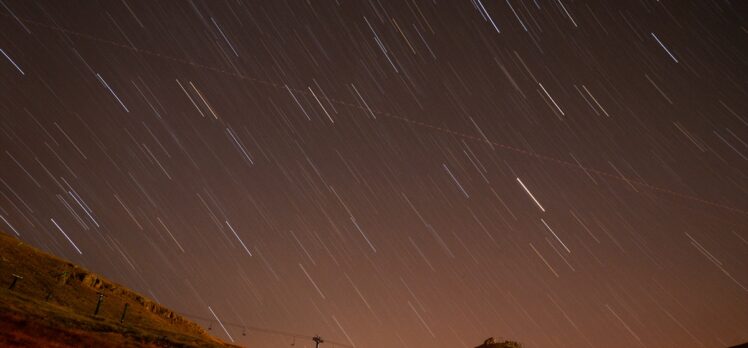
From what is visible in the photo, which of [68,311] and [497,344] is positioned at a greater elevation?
[68,311]

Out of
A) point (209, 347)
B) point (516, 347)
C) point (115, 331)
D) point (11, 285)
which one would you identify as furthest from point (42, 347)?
point (516, 347)

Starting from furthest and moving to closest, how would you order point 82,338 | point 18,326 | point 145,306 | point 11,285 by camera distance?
point 145,306
point 11,285
point 82,338
point 18,326

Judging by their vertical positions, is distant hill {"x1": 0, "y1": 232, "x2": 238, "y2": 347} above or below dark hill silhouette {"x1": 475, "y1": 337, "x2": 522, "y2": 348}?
above

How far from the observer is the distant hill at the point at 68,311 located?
94.6 feet

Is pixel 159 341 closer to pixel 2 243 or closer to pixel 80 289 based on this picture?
pixel 80 289

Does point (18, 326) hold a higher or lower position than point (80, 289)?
lower

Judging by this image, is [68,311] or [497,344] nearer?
[68,311]

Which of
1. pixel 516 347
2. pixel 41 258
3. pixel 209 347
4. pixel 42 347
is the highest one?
pixel 41 258

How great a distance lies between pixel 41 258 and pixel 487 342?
10793 cm

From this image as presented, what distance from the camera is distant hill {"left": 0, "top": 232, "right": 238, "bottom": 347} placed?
2884 cm

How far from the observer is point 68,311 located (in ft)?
152

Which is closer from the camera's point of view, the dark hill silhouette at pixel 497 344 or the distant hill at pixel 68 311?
the distant hill at pixel 68 311

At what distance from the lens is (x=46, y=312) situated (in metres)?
37.8

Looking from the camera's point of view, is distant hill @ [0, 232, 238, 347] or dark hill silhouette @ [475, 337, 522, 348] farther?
dark hill silhouette @ [475, 337, 522, 348]
